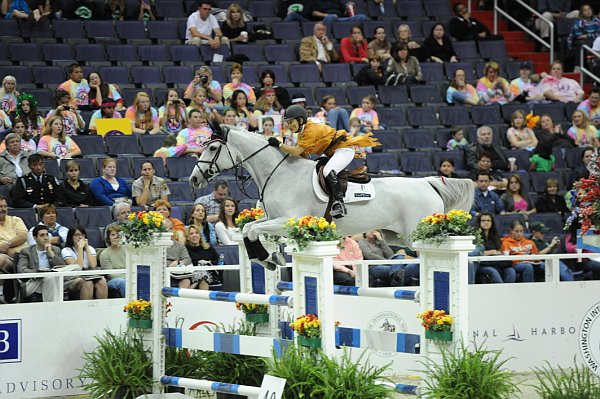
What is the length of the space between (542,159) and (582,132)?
3.59 ft

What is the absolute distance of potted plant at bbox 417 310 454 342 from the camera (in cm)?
769

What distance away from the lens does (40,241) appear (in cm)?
1047

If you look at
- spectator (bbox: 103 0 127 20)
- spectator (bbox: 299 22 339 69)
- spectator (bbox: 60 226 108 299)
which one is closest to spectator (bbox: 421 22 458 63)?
spectator (bbox: 299 22 339 69)

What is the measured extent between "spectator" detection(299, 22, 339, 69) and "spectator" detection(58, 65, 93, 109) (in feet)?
11.1

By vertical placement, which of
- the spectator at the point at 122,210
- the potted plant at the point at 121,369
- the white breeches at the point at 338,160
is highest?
the white breeches at the point at 338,160

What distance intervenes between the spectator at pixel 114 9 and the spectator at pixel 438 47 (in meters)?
4.48

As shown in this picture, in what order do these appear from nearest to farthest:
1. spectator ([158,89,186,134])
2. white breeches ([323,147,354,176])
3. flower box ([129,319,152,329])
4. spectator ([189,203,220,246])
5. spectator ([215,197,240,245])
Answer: flower box ([129,319,152,329]) → white breeches ([323,147,354,176]) → spectator ([189,203,220,246]) → spectator ([215,197,240,245]) → spectator ([158,89,186,134])

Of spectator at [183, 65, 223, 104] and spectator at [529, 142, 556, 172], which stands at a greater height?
spectator at [183, 65, 223, 104]

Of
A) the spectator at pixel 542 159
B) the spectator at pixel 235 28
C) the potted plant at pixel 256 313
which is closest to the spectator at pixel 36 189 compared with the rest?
the potted plant at pixel 256 313

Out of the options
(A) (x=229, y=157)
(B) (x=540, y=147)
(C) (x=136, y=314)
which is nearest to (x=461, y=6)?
(B) (x=540, y=147)

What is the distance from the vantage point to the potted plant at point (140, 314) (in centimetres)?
911

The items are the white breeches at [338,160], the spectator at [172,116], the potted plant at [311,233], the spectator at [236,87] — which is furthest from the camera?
the spectator at [236,87]

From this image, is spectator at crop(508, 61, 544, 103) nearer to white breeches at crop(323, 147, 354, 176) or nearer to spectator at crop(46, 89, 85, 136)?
spectator at crop(46, 89, 85, 136)

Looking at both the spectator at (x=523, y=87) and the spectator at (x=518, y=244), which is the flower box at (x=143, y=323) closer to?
the spectator at (x=518, y=244)
